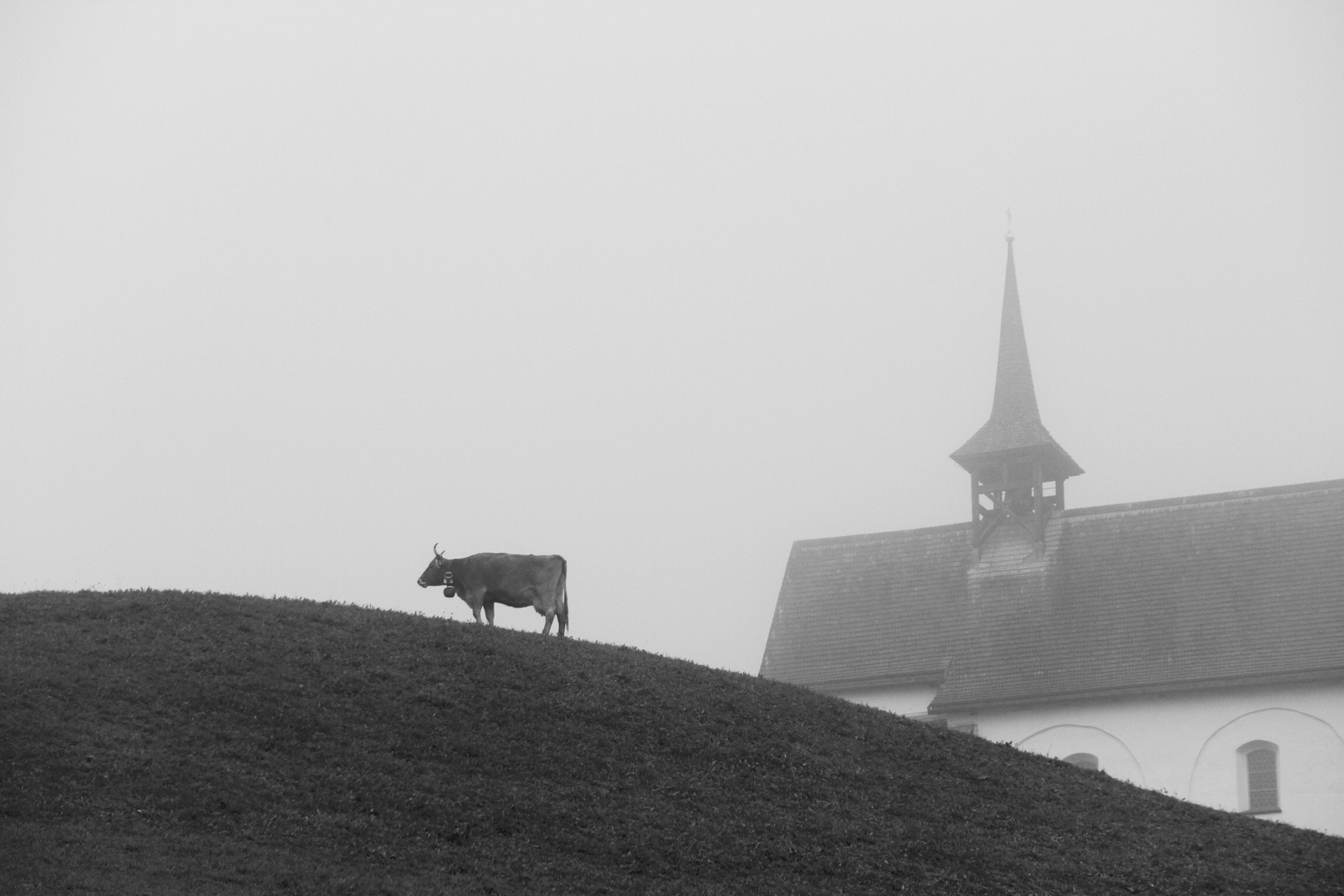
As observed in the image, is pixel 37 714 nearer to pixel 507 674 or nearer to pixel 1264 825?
pixel 507 674

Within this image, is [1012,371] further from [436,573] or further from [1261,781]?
[436,573]

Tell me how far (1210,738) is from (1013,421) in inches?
535

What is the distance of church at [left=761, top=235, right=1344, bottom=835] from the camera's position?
146 feet

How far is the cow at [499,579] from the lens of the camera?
30781mm

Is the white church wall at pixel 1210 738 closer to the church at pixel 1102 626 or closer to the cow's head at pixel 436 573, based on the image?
the church at pixel 1102 626

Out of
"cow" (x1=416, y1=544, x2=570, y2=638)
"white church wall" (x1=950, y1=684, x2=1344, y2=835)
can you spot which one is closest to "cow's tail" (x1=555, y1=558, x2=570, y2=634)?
"cow" (x1=416, y1=544, x2=570, y2=638)

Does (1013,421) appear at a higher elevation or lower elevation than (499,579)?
higher

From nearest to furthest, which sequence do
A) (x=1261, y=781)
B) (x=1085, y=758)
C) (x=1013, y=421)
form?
(x=1261, y=781)
(x=1085, y=758)
(x=1013, y=421)

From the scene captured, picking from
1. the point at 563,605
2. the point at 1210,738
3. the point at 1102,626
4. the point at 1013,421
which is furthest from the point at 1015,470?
the point at 563,605

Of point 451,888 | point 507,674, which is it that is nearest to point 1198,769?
point 507,674

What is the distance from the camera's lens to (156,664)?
2580cm

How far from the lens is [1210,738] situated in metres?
44.9

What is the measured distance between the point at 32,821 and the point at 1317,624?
35.2 m

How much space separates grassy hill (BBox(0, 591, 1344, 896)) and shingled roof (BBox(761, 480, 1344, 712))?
17826 millimetres
